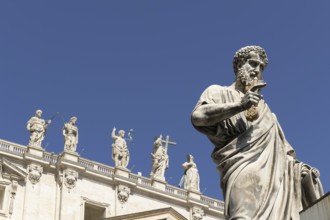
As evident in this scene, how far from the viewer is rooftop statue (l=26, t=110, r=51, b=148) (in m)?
30.3

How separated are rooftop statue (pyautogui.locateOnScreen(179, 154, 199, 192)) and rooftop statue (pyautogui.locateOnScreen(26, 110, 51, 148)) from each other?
22.3ft

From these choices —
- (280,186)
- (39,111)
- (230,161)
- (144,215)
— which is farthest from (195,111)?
(39,111)

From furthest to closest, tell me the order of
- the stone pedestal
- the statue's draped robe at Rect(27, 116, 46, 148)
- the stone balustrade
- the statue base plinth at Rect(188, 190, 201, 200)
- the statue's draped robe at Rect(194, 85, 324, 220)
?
the statue base plinth at Rect(188, 190, 201, 200) → the statue's draped robe at Rect(27, 116, 46, 148) → the stone balustrade → the statue's draped robe at Rect(194, 85, 324, 220) → the stone pedestal

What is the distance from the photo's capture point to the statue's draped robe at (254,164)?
3.37 meters

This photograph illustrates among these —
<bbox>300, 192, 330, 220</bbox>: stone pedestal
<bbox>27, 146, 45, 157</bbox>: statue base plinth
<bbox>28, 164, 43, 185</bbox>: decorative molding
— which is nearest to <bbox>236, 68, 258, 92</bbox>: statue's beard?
<bbox>300, 192, 330, 220</bbox>: stone pedestal

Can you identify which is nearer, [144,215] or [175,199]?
[144,215]

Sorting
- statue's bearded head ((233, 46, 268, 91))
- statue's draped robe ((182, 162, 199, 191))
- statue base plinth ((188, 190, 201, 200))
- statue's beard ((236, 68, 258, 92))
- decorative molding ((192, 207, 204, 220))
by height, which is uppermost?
statue's draped robe ((182, 162, 199, 191))

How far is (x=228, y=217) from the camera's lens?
338cm

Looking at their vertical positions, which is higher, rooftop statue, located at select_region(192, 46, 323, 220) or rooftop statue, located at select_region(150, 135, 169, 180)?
rooftop statue, located at select_region(150, 135, 169, 180)

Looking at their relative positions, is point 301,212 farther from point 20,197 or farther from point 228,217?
point 20,197

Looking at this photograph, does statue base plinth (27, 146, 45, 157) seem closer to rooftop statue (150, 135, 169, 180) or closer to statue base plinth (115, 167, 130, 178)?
statue base plinth (115, 167, 130, 178)

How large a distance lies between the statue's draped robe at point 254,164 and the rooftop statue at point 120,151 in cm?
2812

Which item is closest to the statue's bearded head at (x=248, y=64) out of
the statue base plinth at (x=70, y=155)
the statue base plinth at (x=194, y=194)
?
the statue base plinth at (x=70, y=155)

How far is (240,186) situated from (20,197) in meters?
26.2
